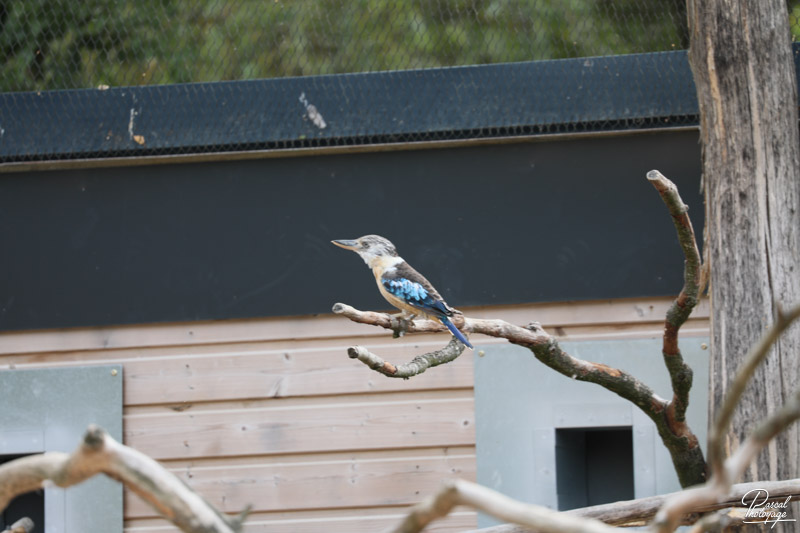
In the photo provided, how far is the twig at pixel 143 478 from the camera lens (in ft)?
5.47

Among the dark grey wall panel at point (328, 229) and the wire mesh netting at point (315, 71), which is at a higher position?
the wire mesh netting at point (315, 71)

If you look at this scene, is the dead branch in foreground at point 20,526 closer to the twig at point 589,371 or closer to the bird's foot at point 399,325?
the twig at point 589,371

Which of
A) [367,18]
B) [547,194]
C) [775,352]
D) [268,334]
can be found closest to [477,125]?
[547,194]

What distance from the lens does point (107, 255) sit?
4.79m

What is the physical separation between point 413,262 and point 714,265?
4.91 feet

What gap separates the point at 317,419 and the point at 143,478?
293cm

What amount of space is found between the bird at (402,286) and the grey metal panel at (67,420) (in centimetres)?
156

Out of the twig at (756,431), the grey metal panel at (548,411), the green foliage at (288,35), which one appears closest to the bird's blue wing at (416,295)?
the grey metal panel at (548,411)

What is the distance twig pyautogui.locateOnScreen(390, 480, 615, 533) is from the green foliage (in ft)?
11.8

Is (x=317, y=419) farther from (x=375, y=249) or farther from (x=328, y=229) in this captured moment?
(x=375, y=249)

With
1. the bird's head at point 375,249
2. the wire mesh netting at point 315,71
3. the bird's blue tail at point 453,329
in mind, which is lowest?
the bird's blue tail at point 453,329

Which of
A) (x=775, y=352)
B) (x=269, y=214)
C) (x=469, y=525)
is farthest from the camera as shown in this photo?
(x=269, y=214)

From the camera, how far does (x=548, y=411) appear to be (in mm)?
4531

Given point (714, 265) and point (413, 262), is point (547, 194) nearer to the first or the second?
point (413, 262)
